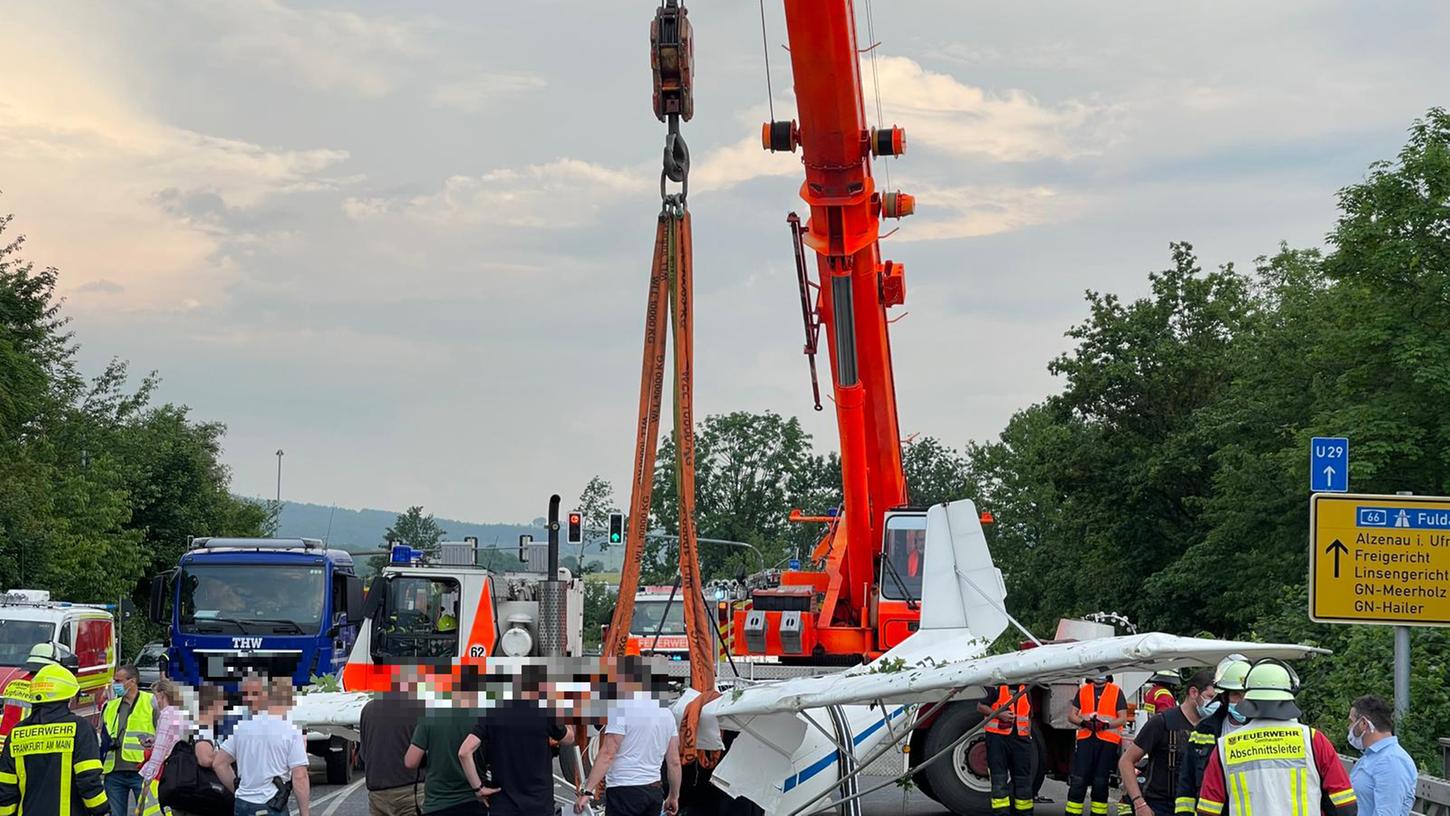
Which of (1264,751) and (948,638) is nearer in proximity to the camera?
(1264,751)

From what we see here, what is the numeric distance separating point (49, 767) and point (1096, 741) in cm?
923

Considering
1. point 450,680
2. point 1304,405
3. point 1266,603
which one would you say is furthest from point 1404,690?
point 1304,405

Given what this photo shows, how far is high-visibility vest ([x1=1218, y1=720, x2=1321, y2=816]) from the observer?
7680 mm

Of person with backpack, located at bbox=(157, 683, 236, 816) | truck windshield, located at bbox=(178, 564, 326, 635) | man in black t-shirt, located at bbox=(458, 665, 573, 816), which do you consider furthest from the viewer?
truck windshield, located at bbox=(178, 564, 326, 635)

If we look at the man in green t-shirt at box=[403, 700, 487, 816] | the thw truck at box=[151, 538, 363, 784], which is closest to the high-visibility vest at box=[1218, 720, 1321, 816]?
the man in green t-shirt at box=[403, 700, 487, 816]

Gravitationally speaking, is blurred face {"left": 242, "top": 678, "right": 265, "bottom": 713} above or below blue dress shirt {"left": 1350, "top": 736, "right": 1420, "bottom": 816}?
above

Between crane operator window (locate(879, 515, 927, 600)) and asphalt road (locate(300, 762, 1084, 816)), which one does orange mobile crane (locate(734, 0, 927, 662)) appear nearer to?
crane operator window (locate(879, 515, 927, 600))

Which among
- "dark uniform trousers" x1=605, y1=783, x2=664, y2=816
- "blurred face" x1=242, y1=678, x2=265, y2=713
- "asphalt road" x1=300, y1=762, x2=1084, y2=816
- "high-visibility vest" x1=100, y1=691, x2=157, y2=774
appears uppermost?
"blurred face" x1=242, y1=678, x2=265, y2=713

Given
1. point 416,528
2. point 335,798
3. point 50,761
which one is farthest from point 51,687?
point 416,528

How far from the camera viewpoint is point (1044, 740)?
17000 millimetres

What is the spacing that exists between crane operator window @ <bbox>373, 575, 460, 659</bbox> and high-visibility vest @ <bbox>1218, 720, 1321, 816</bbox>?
50.7 ft

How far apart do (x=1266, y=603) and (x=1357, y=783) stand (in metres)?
27.4

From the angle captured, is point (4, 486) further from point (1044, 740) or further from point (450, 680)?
point (450, 680)

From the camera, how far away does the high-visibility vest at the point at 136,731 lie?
42.1 feet
